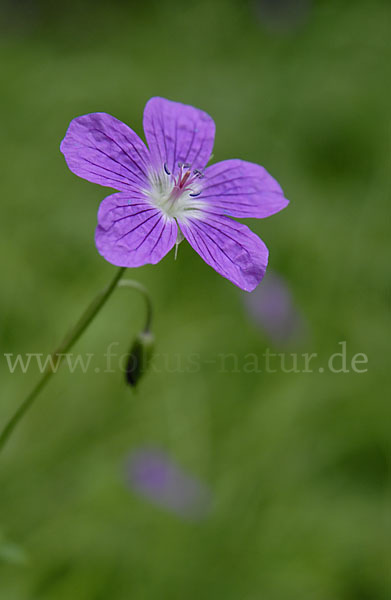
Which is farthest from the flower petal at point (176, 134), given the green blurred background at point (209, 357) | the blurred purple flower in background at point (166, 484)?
the blurred purple flower in background at point (166, 484)

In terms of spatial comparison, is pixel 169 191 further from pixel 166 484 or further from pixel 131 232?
pixel 166 484

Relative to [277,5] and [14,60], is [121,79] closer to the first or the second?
[14,60]

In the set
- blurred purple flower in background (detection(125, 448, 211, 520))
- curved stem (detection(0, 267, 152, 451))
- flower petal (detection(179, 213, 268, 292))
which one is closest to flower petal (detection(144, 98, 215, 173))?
flower petal (detection(179, 213, 268, 292))

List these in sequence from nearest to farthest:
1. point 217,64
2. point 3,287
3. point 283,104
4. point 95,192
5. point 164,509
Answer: point 164,509
point 3,287
point 95,192
point 283,104
point 217,64

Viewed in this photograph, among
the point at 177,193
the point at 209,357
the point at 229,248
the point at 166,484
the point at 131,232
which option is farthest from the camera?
the point at 209,357

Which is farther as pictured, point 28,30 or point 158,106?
point 28,30

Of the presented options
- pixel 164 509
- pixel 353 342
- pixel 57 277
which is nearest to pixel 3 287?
pixel 57 277

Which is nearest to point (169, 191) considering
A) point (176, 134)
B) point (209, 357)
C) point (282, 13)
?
point (176, 134)

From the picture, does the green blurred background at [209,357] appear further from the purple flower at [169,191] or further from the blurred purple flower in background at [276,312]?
the purple flower at [169,191]
